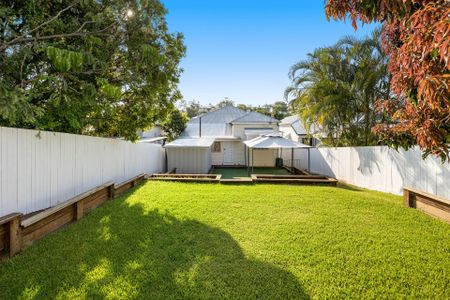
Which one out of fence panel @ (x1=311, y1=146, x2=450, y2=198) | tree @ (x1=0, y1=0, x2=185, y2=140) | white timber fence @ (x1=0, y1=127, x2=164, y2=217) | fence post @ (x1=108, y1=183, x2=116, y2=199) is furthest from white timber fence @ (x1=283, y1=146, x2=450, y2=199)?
fence post @ (x1=108, y1=183, x2=116, y2=199)

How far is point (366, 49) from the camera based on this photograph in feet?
36.1

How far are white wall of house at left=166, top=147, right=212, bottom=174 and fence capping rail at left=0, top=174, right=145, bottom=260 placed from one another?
29.0 feet

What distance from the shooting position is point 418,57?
201 centimetres

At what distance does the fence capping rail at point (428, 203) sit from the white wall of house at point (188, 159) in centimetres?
1144

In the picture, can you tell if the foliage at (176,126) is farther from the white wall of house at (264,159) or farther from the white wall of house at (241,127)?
the white wall of house at (264,159)

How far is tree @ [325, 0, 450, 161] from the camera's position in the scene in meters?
1.69

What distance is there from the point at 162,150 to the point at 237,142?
7933 mm

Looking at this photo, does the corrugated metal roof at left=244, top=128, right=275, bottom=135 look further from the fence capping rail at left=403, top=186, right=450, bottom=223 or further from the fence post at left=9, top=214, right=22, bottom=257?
the fence post at left=9, top=214, right=22, bottom=257

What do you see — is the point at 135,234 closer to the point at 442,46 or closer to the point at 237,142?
the point at 442,46

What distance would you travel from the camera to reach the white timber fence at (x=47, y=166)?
4.16 meters

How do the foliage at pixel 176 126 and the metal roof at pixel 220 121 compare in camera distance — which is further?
the foliage at pixel 176 126

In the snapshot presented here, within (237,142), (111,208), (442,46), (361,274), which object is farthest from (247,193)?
(237,142)

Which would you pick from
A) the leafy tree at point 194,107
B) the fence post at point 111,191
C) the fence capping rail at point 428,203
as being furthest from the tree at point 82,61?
the leafy tree at point 194,107

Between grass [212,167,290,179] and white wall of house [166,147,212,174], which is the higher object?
white wall of house [166,147,212,174]
